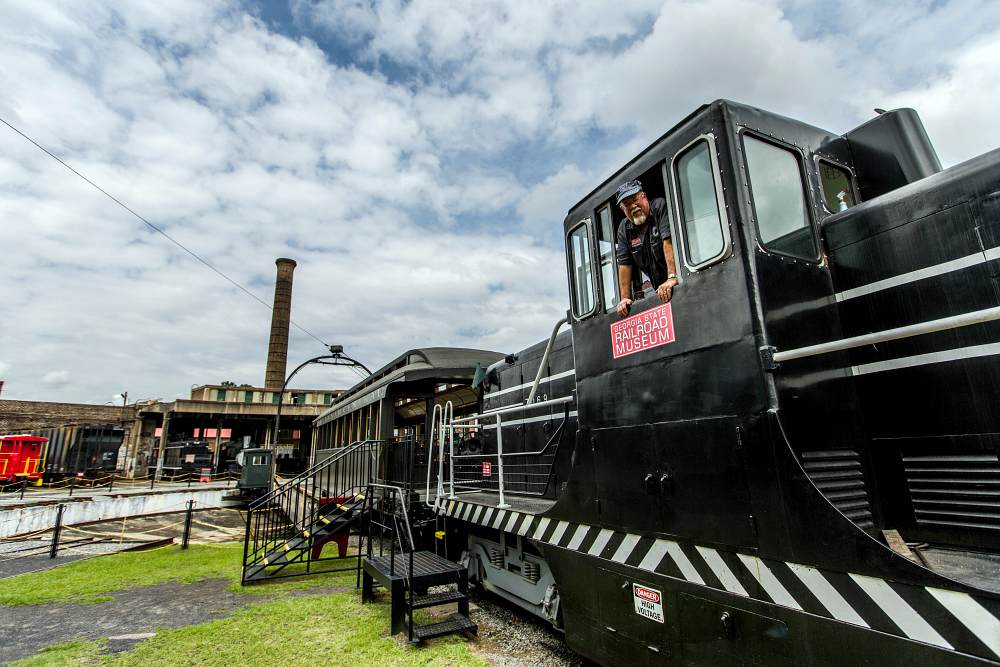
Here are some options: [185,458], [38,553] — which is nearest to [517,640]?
[38,553]

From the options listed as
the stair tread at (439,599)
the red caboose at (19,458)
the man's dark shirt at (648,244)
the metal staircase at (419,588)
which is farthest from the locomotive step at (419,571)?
the red caboose at (19,458)

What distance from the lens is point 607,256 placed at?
13.3ft

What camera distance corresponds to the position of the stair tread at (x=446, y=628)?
5023 millimetres

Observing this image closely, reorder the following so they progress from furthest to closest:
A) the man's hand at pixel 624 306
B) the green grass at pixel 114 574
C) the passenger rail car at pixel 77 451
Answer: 1. the passenger rail car at pixel 77 451
2. the green grass at pixel 114 574
3. the man's hand at pixel 624 306

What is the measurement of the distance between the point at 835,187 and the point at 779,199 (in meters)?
0.78

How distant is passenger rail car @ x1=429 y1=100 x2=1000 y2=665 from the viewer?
2.25 metres

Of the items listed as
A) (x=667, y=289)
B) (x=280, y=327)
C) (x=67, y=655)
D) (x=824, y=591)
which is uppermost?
(x=280, y=327)

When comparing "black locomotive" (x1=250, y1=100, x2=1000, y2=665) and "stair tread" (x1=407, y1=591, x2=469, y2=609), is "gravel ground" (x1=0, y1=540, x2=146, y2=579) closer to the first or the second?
"stair tread" (x1=407, y1=591, x2=469, y2=609)

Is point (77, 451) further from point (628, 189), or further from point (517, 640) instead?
point (628, 189)

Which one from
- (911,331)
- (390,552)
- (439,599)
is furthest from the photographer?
(390,552)

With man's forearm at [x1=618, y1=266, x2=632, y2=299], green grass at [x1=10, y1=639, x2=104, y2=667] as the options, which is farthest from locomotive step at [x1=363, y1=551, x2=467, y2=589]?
man's forearm at [x1=618, y1=266, x2=632, y2=299]

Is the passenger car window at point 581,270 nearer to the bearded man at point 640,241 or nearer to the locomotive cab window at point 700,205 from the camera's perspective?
the bearded man at point 640,241

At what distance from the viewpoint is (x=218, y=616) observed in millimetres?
6145

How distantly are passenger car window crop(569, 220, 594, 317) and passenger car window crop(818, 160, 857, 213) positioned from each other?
5.69 feet
